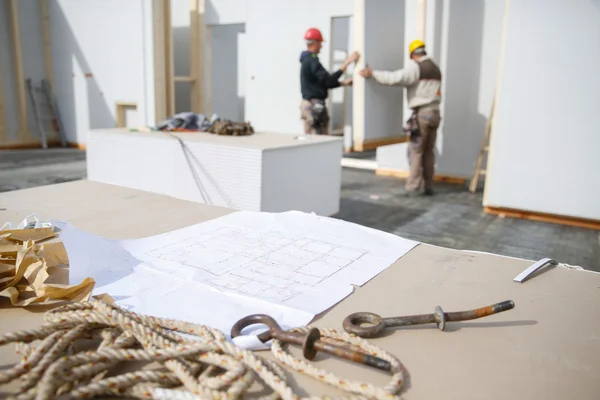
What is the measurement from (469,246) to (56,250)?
9.07 ft

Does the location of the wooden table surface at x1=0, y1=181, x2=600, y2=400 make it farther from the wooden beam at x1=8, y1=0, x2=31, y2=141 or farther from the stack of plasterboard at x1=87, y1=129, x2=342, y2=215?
the wooden beam at x1=8, y1=0, x2=31, y2=141

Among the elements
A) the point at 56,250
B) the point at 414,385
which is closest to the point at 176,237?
the point at 56,250

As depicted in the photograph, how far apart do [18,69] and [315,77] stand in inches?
193

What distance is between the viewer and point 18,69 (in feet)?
22.9

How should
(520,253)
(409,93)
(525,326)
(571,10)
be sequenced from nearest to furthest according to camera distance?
(525,326) < (520,253) < (571,10) < (409,93)

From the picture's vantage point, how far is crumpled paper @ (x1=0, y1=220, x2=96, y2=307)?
77cm

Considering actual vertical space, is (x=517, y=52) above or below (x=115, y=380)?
above

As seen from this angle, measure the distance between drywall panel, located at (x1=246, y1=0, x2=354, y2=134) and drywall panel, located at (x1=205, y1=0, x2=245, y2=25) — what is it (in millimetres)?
313

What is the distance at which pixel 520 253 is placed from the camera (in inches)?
120

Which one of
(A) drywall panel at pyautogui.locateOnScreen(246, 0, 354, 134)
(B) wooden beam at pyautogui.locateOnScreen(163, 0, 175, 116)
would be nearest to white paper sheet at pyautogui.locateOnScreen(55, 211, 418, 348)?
(A) drywall panel at pyautogui.locateOnScreen(246, 0, 354, 134)

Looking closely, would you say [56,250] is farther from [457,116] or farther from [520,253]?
[457,116]

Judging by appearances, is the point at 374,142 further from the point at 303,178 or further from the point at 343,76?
the point at 343,76

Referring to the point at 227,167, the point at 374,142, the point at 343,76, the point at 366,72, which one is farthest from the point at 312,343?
the point at 343,76

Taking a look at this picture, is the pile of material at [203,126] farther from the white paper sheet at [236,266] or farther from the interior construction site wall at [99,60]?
the interior construction site wall at [99,60]
